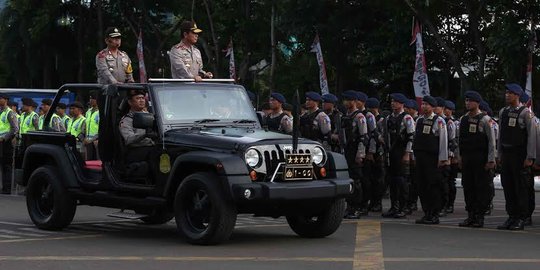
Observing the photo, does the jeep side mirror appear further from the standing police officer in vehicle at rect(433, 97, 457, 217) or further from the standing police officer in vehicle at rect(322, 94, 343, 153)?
the standing police officer in vehicle at rect(433, 97, 457, 217)

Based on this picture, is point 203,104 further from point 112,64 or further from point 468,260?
point 468,260

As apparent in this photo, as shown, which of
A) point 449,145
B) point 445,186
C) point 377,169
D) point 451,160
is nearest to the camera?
point 445,186

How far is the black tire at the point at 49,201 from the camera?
14.0 metres

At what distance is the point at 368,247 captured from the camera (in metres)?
12.5

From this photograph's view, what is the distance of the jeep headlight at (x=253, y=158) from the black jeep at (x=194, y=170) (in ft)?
0.03

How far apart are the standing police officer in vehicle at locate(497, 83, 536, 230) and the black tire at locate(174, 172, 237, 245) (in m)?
4.61

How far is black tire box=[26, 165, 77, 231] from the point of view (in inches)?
551

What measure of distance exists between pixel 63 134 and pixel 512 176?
19.2 feet

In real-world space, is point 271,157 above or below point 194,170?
above

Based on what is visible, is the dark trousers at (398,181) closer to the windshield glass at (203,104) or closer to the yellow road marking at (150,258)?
the windshield glass at (203,104)

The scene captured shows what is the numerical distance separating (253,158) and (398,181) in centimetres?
578

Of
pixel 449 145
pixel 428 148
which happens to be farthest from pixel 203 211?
pixel 449 145

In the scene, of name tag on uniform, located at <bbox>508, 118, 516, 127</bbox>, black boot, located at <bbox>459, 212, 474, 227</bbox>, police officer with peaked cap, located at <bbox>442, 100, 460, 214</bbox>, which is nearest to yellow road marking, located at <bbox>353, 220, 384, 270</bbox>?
black boot, located at <bbox>459, 212, 474, 227</bbox>

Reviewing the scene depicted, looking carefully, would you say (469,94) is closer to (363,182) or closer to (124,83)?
(363,182)
